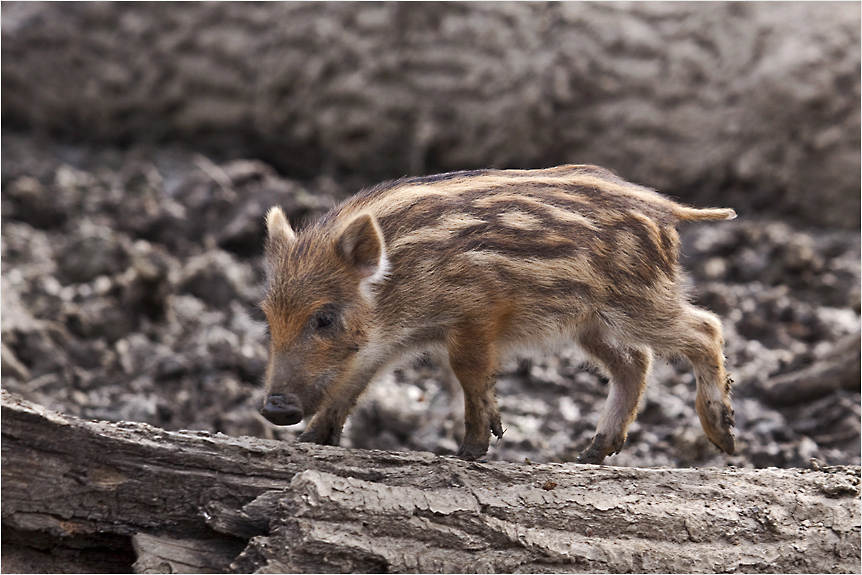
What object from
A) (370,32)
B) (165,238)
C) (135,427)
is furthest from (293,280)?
(370,32)

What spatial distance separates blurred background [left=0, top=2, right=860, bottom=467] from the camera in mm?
4566

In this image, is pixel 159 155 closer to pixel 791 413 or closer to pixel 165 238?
pixel 165 238

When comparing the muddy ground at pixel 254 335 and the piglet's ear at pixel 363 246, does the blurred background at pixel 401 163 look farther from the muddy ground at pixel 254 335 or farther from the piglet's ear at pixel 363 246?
the piglet's ear at pixel 363 246

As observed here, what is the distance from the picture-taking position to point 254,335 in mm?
5449

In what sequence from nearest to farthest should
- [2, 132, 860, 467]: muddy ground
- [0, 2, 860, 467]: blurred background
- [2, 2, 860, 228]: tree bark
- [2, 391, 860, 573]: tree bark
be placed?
[2, 391, 860, 573]: tree bark, [2, 132, 860, 467]: muddy ground, [0, 2, 860, 467]: blurred background, [2, 2, 860, 228]: tree bark

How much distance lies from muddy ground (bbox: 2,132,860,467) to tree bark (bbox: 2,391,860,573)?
3.27 ft

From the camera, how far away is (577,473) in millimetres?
2674

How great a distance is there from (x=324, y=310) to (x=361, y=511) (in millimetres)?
1017

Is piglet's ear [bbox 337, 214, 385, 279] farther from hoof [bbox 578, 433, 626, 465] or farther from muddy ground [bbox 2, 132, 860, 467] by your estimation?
hoof [bbox 578, 433, 626, 465]

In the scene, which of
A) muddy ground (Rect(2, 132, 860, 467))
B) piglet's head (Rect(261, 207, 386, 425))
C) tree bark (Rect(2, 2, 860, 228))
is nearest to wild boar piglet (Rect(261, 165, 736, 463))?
piglet's head (Rect(261, 207, 386, 425))

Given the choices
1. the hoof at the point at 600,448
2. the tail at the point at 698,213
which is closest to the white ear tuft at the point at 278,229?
the hoof at the point at 600,448

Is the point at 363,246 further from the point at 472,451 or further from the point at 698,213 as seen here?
the point at 698,213

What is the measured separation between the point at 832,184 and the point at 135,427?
653cm

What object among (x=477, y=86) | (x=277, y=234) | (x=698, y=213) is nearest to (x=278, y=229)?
Answer: (x=277, y=234)
